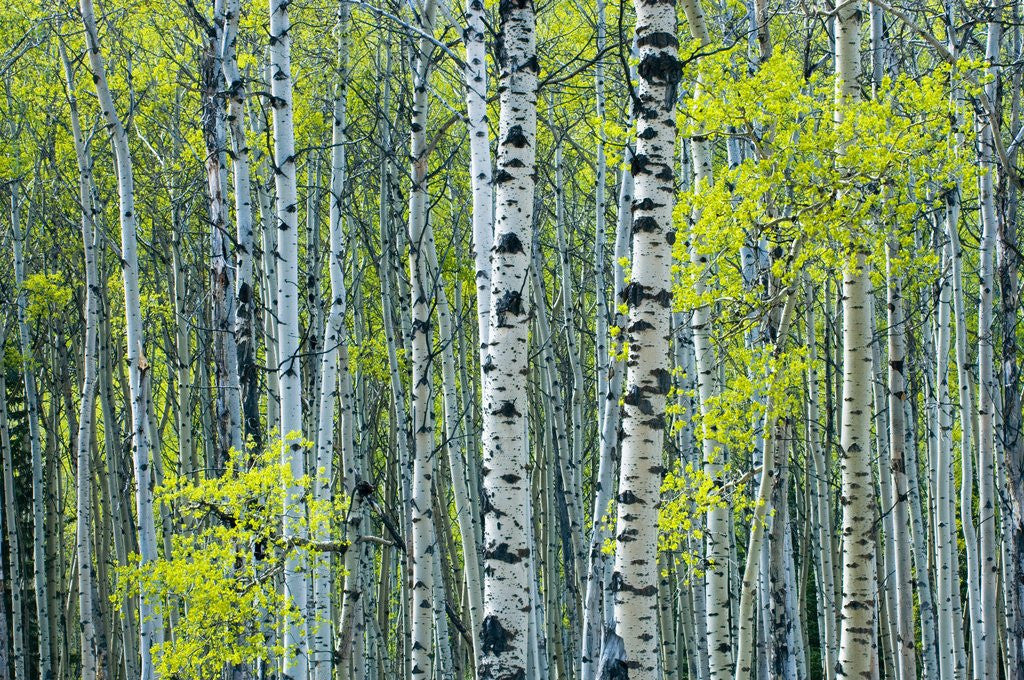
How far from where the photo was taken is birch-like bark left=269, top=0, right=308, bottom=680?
5758 mm

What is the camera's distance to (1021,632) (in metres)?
7.55

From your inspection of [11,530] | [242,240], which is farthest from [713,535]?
[11,530]

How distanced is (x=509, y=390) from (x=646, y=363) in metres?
0.61

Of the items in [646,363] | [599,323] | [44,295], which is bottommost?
[646,363]

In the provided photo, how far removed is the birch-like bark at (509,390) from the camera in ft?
13.7

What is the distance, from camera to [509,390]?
433cm

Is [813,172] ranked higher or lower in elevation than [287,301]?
higher

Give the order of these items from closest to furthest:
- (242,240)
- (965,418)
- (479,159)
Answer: (479,159)
(242,240)
(965,418)

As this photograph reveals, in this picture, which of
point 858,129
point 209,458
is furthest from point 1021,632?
point 209,458

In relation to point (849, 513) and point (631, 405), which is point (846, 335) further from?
point (631, 405)

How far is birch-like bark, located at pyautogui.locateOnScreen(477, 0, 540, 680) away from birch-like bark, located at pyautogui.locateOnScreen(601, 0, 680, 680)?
42 cm

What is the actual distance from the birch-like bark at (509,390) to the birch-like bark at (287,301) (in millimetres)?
1784

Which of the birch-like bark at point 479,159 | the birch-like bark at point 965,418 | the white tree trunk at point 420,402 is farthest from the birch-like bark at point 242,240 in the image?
the birch-like bark at point 965,418

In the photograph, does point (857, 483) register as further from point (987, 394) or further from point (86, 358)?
point (86, 358)
